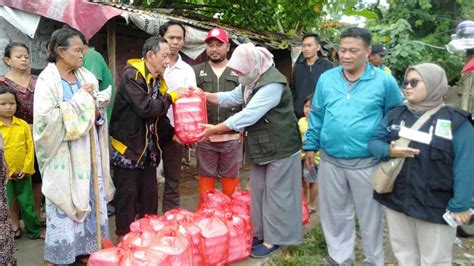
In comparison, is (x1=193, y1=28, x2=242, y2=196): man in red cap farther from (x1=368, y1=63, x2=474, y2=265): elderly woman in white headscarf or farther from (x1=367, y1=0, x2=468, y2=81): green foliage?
(x1=367, y1=0, x2=468, y2=81): green foliage

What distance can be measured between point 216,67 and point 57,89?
1.86 meters

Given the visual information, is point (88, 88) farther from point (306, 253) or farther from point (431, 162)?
point (431, 162)

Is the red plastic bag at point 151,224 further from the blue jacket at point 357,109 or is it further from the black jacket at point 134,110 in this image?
the blue jacket at point 357,109

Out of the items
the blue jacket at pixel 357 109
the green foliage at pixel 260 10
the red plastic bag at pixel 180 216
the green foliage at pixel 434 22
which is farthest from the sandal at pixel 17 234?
the green foliage at pixel 434 22

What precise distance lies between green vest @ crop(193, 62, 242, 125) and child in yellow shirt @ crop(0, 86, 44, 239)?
5.93 ft

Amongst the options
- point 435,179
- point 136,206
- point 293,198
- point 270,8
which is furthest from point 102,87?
point 270,8

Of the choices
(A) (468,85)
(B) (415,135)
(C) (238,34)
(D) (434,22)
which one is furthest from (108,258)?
(D) (434,22)

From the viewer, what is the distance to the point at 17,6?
4.90 metres

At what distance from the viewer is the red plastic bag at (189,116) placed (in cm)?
368

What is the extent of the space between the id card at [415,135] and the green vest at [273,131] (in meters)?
0.96

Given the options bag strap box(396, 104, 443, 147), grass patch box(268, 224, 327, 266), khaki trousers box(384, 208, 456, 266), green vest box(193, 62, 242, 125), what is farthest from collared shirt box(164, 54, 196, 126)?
khaki trousers box(384, 208, 456, 266)

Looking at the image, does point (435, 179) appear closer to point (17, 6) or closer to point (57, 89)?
point (57, 89)

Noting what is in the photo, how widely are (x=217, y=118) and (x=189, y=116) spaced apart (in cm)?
89

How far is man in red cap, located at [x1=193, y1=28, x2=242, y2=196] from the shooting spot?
4.49 metres
